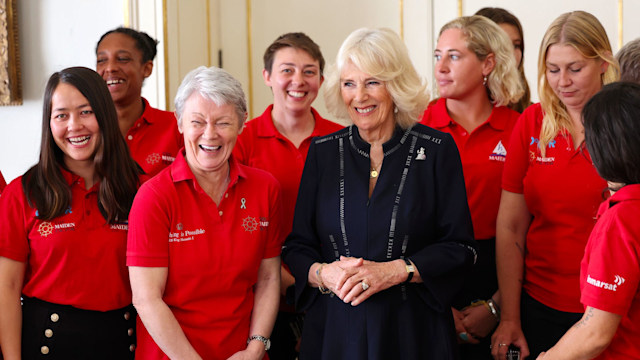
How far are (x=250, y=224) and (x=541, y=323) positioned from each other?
1.16m

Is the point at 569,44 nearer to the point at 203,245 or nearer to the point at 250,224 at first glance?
the point at 250,224

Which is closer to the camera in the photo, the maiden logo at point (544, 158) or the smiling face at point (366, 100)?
the smiling face at point (366, 100)

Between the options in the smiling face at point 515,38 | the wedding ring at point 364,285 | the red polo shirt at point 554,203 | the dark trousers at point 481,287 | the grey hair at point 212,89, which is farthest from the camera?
the smiling face at point 515,38

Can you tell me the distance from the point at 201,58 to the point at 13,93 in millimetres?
1295

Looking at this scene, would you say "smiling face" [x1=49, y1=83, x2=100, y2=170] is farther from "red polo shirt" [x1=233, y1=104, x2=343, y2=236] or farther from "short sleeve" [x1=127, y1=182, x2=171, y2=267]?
"red polo shirt" [x1=233, y1=104, x2=343, y2=236]

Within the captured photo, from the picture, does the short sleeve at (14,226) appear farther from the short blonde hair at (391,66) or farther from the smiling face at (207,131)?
the short blonde hair at (391,66)

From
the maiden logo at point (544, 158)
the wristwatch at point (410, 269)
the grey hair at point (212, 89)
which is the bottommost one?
the wristwatch at point (410, 269)

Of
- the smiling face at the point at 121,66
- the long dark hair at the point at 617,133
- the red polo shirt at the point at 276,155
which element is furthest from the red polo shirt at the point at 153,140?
the long dark hair at the point at 617,133

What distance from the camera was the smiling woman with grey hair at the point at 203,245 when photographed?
7.14 ft

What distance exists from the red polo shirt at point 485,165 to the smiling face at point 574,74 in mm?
405

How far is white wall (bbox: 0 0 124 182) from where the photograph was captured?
14.1ft

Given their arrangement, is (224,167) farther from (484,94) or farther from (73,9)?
(73,9)

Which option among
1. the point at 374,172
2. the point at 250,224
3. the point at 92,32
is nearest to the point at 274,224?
the point at 250,224

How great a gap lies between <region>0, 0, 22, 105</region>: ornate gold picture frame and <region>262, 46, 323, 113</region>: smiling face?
Result: 2.16 m
